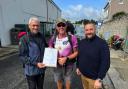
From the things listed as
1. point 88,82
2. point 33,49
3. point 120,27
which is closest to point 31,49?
point 33,49

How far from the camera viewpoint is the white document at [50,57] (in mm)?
5090

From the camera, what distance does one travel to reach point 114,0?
63.7 meters

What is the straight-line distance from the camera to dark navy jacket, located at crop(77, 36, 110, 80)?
14.6ft

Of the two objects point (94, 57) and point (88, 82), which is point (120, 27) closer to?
point (88, 82)

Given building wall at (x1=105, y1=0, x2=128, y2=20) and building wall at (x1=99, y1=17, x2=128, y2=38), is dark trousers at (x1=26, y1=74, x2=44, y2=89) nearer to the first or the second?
building wall at (x1=99, y1=17, x2=128, y2=38)

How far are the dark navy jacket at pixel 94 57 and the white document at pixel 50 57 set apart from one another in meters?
0.53

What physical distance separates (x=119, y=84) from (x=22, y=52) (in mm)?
3941

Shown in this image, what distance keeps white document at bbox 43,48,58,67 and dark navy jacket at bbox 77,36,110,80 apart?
0.53 meters

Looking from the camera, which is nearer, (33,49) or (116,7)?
(33,49)

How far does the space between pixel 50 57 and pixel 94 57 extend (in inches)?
35.9

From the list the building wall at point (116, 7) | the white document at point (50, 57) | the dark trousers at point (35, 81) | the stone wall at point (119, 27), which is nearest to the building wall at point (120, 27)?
the stone wall at point (119, 27)

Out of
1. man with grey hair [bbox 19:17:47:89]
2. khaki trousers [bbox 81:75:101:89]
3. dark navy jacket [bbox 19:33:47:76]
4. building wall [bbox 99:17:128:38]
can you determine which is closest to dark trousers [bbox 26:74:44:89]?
man with grey hair [bbox 19:17:47:89]

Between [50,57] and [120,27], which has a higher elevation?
[50,57]

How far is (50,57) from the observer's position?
510 centimetres
